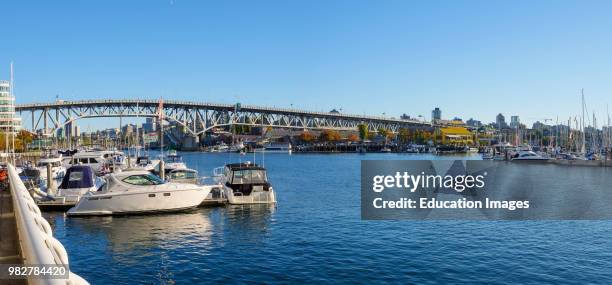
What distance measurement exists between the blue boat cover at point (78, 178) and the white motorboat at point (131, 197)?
4.06m

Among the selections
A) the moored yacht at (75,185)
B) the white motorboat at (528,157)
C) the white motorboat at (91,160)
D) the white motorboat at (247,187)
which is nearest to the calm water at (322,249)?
the white motorboat at (247,187)

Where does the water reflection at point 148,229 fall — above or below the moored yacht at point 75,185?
below

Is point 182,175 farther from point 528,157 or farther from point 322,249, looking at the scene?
point 528,157

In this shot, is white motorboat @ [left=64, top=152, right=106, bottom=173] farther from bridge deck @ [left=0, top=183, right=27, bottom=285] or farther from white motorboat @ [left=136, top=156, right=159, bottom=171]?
bridge deck @ [left=0, top=183, right=27, bottom=285]

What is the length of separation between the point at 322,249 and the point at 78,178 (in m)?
18.1

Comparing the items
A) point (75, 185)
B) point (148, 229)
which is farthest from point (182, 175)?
point (148, 229)

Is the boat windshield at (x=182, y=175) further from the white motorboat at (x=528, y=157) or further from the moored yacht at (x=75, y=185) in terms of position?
the white motorboat at (x=528, y=157)

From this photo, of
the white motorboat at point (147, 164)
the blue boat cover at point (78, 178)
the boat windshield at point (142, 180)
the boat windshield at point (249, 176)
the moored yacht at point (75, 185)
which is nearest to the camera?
the boat windshield at point (142, 180)

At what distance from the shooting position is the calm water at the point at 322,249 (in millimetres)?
15039

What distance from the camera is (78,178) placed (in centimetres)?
2961

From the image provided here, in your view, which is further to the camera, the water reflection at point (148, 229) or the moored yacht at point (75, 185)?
the moored yacht at point (75, 185)

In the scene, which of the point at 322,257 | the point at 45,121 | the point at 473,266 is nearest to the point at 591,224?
the point at 473,266

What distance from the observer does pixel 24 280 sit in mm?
8250

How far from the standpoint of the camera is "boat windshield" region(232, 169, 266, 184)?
31.3 meters
